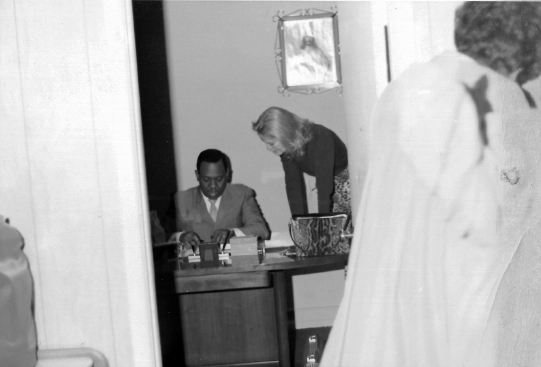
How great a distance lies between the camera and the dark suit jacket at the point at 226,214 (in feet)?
6.50

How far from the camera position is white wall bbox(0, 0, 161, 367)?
1.79m

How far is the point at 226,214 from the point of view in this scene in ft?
6.95

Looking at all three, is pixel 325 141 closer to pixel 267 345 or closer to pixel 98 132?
pixel 98 132

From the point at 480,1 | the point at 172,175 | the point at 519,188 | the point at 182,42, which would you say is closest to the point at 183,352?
the point at 172,175

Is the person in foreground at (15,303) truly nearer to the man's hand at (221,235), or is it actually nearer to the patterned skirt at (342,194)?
the man's hand at (221,235)

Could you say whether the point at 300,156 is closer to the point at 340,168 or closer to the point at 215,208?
the point at 340,168

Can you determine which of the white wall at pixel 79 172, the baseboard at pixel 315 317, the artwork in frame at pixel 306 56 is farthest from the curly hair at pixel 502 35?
the white wall at pixel 79 172

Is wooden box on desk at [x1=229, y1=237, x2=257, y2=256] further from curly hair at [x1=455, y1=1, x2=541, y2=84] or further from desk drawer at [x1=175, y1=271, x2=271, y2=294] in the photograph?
curly hair at [x1=455, y1=1, x2=541, y2=84]

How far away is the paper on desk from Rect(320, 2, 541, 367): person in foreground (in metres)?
0.28

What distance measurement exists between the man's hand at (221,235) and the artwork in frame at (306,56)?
557mm

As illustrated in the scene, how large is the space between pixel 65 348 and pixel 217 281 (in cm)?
55

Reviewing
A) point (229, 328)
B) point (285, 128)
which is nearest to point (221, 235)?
point (229, 328)

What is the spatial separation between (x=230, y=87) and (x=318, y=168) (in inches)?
16.3

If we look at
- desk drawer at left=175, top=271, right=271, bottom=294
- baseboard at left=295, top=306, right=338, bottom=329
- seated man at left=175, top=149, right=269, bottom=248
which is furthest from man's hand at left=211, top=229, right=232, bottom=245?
baseboard at left=295, top=306, right=338, bottom=329
